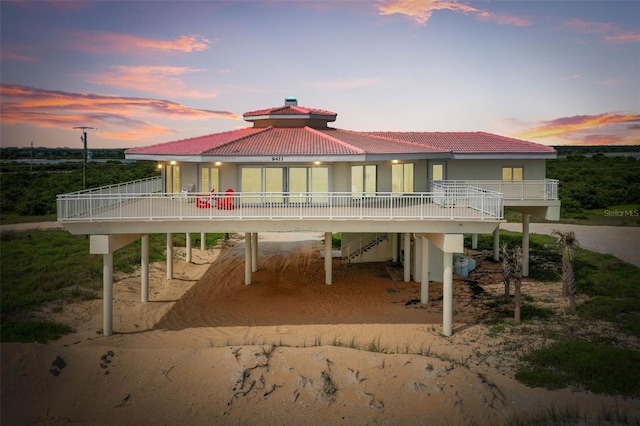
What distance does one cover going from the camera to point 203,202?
26469 mm

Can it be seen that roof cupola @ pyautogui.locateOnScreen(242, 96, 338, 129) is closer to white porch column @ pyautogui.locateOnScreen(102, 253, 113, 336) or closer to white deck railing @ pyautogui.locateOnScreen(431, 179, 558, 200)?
white deck railing @ pyautogui.locateOnScreen(431, 179, 558, 200)

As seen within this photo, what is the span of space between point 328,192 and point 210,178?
6626 millimetres

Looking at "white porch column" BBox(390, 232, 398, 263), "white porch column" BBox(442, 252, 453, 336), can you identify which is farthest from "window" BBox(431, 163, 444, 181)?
"white porch column" BBox(442, 252, 453, 336)

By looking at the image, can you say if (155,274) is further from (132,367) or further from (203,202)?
(132,367)

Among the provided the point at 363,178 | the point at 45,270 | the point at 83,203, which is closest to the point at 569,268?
the point at 363,178

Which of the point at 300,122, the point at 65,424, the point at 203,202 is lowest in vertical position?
the point at 65,424

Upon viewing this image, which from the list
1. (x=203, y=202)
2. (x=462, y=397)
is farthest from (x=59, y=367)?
(x=462, y=397)

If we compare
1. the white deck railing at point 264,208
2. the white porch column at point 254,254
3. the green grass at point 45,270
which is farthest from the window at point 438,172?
the green grass at point 45,270

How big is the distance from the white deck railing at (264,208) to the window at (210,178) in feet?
3.24

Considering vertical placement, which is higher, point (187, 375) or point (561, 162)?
point (561, 162)

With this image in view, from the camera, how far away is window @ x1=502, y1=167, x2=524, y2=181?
106 ft

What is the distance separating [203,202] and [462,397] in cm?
1437

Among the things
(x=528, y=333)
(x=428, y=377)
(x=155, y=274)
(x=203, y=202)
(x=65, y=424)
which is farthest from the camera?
(x=155, y=274)

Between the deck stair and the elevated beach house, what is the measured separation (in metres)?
0.07
